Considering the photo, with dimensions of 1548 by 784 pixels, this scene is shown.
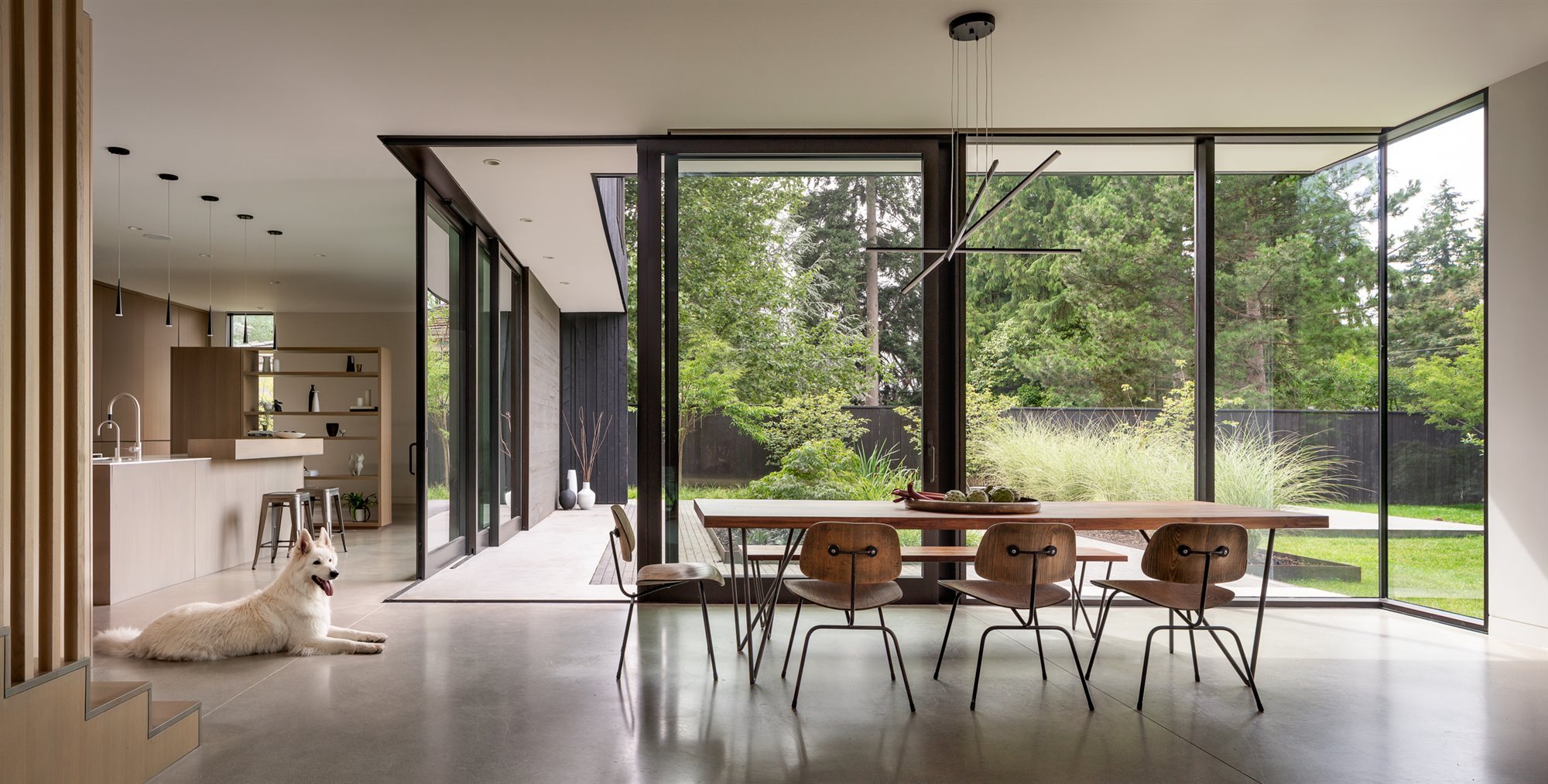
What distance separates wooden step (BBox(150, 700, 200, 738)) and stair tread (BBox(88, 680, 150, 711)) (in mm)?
106

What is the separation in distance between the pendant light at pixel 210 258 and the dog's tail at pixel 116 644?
3.77 meters

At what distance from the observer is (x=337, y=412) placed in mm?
10078

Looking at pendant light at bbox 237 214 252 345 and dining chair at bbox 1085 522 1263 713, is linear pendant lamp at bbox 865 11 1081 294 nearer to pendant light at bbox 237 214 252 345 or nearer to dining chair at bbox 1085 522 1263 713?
dining chair at bbox 1085 522 1263 713

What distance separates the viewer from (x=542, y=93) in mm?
4414

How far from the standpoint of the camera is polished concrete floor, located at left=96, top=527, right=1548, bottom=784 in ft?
8.44

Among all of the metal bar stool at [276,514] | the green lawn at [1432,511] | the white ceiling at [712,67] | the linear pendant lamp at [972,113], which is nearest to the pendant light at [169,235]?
the white ceiling at [712,67]

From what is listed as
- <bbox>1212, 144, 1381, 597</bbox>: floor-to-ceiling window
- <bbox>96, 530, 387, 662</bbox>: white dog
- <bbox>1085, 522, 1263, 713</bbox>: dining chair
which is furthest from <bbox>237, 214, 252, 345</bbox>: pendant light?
<bbox>1212, 144, 1381, 597</bbox>: floor-to-ceiling window

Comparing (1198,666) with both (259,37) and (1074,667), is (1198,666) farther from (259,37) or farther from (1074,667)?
(259,37)

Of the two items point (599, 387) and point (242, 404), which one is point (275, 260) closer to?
point (242, 404)

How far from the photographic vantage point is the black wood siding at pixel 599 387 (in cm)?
1160

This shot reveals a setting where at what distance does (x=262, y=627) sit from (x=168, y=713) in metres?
1.25
